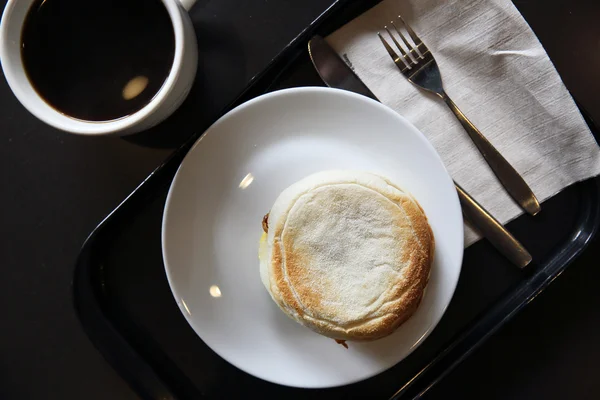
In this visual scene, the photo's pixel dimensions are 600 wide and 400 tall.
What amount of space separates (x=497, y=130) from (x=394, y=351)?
46 centimetres

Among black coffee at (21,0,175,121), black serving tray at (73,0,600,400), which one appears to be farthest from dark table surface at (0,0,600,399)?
black coffee at (21,0,175,121)

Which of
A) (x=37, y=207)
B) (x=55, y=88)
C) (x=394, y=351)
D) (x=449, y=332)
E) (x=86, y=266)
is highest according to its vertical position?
(x=55, y=88)

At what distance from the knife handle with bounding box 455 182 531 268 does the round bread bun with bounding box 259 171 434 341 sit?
15 cm

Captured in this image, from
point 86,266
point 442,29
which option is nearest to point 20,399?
point 86,266

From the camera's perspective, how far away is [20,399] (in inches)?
38.5

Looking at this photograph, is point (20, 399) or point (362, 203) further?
point (20, 399)

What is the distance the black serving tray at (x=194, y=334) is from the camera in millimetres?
926

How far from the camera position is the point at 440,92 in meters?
0.92

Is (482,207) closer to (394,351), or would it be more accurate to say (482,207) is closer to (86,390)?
(394,351)

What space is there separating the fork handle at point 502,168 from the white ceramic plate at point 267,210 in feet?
0.44

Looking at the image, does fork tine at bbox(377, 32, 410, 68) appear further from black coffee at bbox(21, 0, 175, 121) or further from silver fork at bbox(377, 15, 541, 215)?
black coffee at bbox(21, 0, 175, 121)

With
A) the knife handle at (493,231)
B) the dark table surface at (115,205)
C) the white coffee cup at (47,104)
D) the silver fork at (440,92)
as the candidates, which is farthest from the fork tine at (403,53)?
the white coffee cup at (47,104)

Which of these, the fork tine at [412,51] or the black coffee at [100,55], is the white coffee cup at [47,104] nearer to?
the black coffee at [100,55]

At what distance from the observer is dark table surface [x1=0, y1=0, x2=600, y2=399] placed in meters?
0.95
